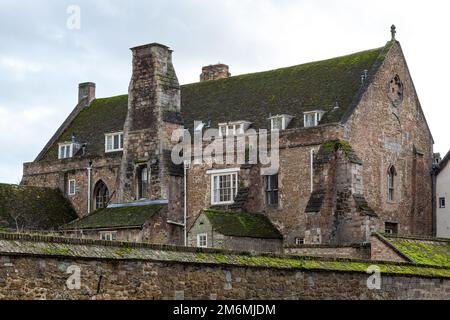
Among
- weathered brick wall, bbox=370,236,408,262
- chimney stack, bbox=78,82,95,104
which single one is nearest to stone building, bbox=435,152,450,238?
weathered brick wall, bbox=370,236,408,262

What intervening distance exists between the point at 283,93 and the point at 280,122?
3.75 meters

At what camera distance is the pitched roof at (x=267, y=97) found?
5775cm

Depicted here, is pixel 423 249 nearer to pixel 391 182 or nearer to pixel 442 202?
pixel 391 182

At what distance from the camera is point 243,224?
177ft

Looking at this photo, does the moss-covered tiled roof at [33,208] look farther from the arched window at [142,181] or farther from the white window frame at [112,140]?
the arched window at [142,181]

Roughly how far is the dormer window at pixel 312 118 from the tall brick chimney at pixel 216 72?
1459 centimetres

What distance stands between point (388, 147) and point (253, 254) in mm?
29321

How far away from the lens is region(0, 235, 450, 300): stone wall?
24312 millimetres

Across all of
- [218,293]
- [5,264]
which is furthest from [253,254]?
[5,264]

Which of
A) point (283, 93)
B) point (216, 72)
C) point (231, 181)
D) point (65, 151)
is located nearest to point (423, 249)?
point (231, 181)

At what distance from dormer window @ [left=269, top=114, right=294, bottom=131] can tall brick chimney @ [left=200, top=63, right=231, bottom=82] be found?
1320 cm

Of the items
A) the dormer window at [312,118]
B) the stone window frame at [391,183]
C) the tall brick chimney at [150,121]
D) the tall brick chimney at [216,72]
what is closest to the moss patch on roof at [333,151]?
the dormer window at [312,118]

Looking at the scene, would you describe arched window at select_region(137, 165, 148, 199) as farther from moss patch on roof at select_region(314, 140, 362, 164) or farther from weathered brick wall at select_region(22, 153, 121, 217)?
moss patch on roof at select_region(314, 140, 362, 164)

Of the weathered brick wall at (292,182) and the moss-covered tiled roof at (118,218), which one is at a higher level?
the weathered brick wall at (292,182)
